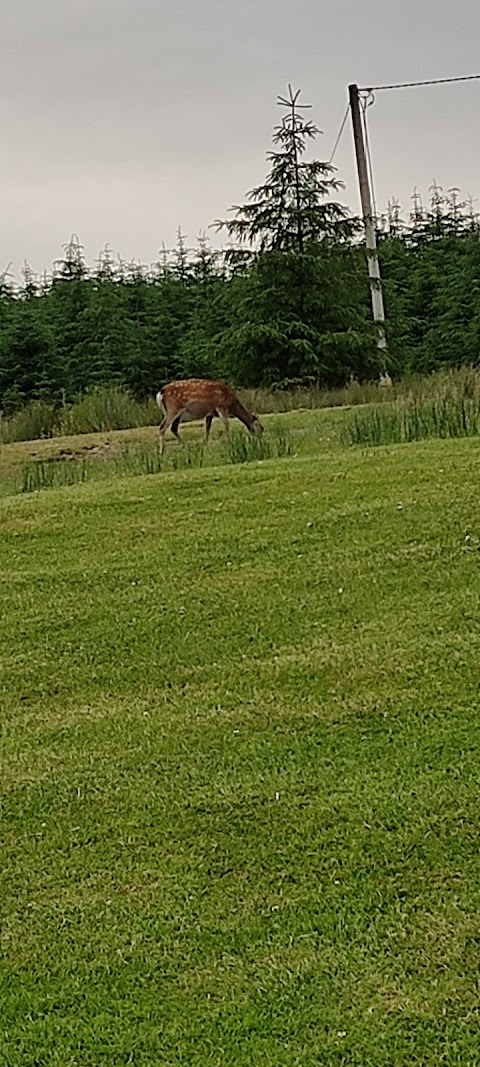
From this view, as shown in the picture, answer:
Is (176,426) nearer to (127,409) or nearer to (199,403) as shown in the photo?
(199,403)

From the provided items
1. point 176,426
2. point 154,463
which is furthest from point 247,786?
point 176,426

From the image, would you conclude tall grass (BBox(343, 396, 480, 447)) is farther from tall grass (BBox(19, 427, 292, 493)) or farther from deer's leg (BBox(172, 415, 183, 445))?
deer's leg (BBox(172, 415, 183, 445))

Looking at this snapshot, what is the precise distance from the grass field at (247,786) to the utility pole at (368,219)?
15.2m

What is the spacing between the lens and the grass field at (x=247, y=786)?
3.26 m

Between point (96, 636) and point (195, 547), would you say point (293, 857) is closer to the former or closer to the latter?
point (96, 636)

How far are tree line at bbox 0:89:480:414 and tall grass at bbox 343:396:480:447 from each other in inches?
388

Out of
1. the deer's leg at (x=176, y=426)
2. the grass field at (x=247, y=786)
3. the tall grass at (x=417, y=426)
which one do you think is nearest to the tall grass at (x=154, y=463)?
the tall grass at (x=417, y=426)

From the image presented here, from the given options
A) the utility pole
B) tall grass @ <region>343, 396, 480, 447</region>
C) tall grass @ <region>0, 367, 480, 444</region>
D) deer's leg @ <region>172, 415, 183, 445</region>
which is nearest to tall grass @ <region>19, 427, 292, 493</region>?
tall grass @ <region>343, 396, 480, 447</region>

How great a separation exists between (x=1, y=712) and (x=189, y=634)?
3.57 feet

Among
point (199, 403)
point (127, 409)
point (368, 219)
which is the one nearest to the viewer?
point (199, 403)

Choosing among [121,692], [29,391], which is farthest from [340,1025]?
[29,391]

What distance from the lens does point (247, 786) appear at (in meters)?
4.48

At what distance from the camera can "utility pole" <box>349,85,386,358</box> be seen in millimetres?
22625

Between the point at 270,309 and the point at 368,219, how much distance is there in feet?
8.66
